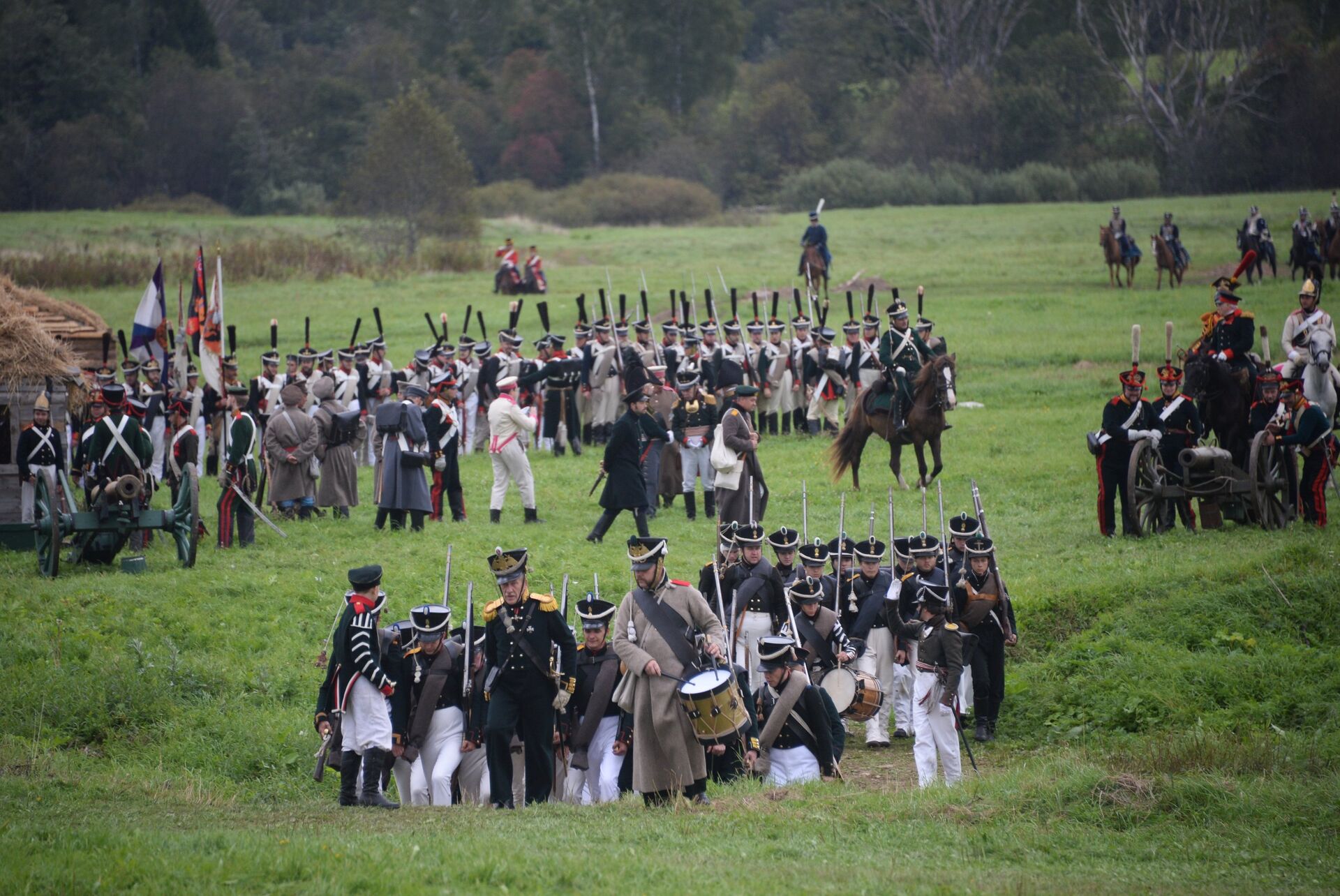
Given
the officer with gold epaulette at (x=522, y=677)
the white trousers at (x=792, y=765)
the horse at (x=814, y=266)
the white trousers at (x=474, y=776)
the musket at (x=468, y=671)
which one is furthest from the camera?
the horse at (x=814, y=266)

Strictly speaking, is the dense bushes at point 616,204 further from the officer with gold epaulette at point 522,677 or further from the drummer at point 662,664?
the drummer at point 662,664

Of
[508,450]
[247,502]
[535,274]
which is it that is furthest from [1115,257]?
[247,502]

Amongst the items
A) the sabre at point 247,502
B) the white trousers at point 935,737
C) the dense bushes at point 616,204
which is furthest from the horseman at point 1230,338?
the dense bushes at point 616,204

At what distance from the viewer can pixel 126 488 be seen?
1466cm

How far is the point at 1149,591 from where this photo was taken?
13.7 metres

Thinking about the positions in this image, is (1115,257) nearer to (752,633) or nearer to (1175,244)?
(1175,244)

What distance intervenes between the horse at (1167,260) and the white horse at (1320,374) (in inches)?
751

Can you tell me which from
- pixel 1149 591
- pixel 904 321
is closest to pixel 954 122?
pixel 904 321

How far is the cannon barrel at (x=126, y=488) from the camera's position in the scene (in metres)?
14.6

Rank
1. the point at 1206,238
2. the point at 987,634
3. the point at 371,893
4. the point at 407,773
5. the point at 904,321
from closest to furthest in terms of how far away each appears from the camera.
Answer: the point at 371,893 < the point at 407,773 < the point at 987,634 < the point at 904,321 < the point at 1206,238

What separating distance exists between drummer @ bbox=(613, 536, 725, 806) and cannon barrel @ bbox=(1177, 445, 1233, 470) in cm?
721

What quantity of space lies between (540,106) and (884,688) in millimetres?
69947

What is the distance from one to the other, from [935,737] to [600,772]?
243cm

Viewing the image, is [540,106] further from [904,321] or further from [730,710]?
[730,710]
